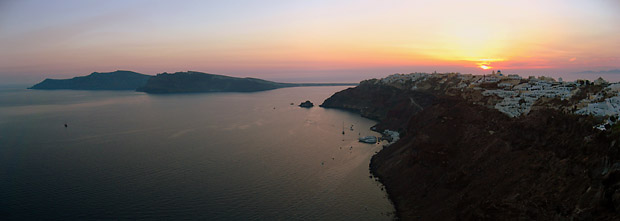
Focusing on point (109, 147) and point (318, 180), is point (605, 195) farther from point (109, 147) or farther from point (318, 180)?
point (109, 147)

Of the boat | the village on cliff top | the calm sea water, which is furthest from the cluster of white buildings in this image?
the boat

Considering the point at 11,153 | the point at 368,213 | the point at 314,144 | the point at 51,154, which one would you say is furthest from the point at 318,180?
the point at 11,153

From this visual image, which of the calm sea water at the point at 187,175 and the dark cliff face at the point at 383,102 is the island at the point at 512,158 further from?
the dark cliff face at the point at 383,102

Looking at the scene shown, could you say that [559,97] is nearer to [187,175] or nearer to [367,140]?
[367,140]

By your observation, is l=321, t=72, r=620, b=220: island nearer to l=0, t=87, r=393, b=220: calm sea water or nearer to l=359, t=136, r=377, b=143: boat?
l=0, t=87, r=393, b=220: calm sea water

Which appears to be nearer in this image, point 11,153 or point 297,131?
point 11,153

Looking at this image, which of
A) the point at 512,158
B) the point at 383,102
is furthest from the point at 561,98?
the point at 383,102
